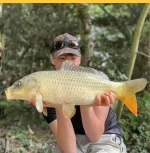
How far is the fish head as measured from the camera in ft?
7.49

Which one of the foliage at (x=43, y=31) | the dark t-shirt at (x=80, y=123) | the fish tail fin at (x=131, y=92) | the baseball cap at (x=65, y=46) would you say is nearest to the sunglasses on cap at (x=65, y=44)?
the baseball cap at (x=65, y=46)

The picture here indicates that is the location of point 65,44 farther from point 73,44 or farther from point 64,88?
point 64,88

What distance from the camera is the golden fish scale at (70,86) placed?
229 cm

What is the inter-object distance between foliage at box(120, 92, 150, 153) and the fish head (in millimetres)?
2401

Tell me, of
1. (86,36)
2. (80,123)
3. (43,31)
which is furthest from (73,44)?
(43,31)

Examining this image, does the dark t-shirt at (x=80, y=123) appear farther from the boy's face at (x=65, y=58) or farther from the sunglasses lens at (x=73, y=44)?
the sunglasses lens at (x=73, y=44)

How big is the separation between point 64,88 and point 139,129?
8.12 ft

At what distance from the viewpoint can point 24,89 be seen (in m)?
2.31

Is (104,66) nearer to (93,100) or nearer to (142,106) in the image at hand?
(142,106)

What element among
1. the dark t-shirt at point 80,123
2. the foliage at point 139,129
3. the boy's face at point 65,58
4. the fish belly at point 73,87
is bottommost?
the foliage at point 139,129

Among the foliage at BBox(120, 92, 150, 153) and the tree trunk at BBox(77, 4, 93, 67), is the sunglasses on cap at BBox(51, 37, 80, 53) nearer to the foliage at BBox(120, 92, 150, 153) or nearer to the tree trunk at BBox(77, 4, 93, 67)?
the foliage at BBox(120, 92, 150, 153)

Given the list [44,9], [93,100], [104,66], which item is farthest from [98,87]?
[44,9]

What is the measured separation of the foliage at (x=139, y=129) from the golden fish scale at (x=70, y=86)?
2.06 metres

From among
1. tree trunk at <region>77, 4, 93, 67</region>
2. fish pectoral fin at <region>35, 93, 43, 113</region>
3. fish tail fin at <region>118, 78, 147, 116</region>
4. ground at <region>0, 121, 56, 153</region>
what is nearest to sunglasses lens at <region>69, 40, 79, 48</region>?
fish tail fin at <region>118, 78, 147, 116</region>
